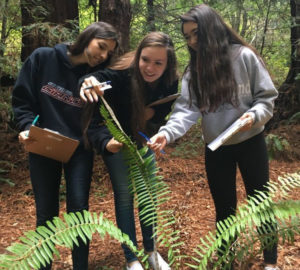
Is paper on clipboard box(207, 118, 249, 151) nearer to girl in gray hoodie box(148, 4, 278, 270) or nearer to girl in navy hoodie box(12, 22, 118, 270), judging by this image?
girl in gray hoodie box(148, 4, 278, 270)

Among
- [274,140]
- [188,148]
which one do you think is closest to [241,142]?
[274,140]

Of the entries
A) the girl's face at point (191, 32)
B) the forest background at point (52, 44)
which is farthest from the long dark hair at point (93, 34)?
the forest background at point (52, 44)

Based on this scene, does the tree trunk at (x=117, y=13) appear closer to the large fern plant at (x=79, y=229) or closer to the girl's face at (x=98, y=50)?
the girl's face at (x=98, y=50)

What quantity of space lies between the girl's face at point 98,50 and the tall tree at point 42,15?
238cm

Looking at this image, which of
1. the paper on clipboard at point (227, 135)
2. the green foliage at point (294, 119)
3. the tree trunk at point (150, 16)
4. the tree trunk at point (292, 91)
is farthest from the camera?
the tree trunk at point (150, 16)

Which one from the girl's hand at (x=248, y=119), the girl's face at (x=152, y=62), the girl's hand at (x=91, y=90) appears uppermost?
the girl's face at (x=152, y=62)

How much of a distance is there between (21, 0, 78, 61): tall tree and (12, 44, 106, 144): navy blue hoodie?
2249 mm

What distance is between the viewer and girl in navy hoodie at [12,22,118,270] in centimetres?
204

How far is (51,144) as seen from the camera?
1928 mm

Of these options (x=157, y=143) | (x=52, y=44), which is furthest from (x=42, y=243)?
(x=52, y=44)

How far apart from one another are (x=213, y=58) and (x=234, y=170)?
2.54 feet

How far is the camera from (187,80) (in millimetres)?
2068

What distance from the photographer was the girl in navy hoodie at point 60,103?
204 centimetres

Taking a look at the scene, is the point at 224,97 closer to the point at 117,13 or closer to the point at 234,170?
the point at 234,170
